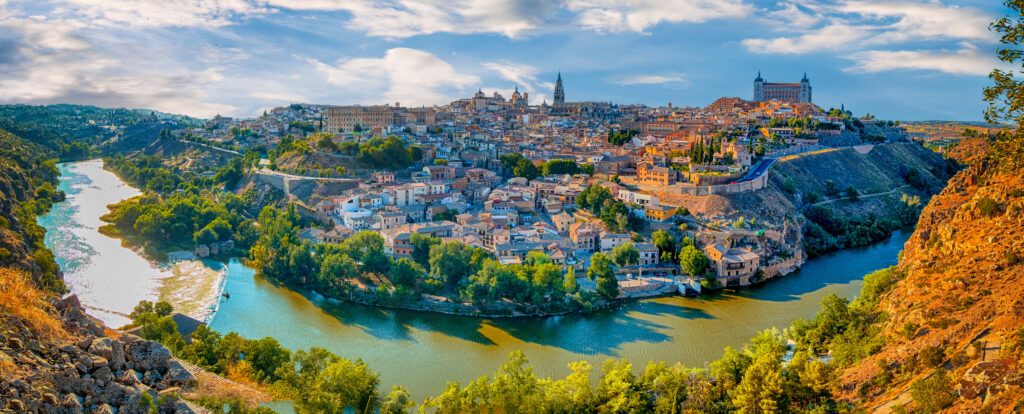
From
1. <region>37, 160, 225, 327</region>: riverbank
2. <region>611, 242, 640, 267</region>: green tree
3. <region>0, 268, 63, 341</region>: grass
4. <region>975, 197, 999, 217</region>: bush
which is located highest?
<region>975, 197, 999, 217</region>: bush

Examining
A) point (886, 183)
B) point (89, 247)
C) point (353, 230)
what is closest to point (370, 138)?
point (353, 230)

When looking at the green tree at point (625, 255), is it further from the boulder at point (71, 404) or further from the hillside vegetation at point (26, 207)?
the boulder at point (71, 404)

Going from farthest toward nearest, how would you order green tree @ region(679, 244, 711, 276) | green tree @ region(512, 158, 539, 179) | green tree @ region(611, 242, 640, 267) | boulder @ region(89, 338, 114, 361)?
green tree @ region(512, 158, 539, 179) < green tree @ region(611, 242, 640, 267) < green tree @ region(679, 244, 711, 276) < boulder @ region(89, 338, 114, 361)

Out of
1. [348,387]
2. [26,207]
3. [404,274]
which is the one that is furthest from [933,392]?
[26,207]

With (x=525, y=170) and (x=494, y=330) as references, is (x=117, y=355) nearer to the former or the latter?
(x=494, y=330)

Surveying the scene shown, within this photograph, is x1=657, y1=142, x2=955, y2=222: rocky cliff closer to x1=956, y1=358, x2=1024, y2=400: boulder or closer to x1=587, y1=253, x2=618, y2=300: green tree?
x1=587, y1=253, x2=618, y2=300: green tree

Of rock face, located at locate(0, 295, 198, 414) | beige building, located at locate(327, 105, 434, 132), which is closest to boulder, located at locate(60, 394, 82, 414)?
→ rock face, located at locate(0, 295, 198, 414)

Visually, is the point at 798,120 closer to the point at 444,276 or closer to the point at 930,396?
the point at 444,276
